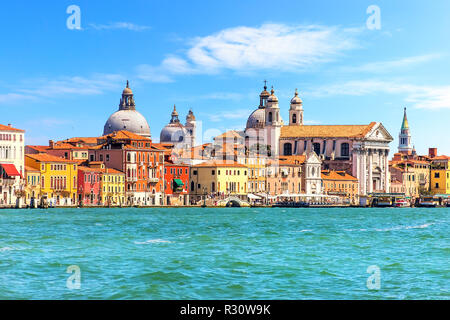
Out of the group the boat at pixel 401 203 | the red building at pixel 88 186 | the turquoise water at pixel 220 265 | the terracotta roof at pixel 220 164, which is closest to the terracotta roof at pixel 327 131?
the boat at pixel 401 203

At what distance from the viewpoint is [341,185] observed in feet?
316

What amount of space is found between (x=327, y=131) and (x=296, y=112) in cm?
722

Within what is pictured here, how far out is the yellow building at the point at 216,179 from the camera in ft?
267

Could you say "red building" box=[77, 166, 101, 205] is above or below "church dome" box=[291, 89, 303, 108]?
below

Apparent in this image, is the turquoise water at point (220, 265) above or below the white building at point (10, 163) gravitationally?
below

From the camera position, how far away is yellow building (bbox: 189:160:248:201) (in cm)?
8138

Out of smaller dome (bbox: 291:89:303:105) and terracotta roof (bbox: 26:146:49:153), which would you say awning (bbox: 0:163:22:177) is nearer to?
terracotta roof (bbox: 26:146:49:153)

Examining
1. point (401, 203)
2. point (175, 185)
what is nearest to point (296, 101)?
point (401, 203)

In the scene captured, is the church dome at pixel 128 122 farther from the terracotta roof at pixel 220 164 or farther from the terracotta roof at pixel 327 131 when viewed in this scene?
the terracotta roof at pixel 220 164

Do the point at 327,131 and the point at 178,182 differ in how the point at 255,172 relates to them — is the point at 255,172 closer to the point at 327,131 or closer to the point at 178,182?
the point at 178,182

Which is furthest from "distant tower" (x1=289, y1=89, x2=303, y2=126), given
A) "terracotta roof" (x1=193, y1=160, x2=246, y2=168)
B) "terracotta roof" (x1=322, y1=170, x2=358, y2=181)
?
"terracotta roof" (x1=193, y1=160, x2=246, y2=168)

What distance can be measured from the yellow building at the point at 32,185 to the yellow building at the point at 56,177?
38 centimetres

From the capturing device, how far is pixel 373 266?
63.9 feet

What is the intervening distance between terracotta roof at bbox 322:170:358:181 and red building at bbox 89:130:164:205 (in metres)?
23.8
